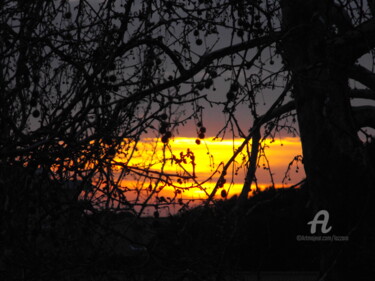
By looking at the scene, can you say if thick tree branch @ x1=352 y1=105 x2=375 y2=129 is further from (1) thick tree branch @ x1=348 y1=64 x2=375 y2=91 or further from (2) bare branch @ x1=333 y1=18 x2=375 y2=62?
(2) bare branch @ x1=333 y1=18 x2=375 y2=62

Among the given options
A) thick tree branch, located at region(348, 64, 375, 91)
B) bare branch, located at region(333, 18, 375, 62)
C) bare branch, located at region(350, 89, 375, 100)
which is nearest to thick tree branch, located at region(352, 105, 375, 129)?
thick tree branch, located at region(348, 64, 375, 91)

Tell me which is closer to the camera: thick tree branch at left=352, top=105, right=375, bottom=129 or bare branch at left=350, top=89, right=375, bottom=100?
thick tree branch at left=352, top=105, right=375, bottom=129

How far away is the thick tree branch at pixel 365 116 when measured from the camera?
24.4 feet

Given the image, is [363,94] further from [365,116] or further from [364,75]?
[365,116]

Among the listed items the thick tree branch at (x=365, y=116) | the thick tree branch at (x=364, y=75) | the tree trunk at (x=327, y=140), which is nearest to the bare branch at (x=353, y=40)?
the tree trunk at (x=327, y=140)

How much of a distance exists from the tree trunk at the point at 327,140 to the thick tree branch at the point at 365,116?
4.07 ft

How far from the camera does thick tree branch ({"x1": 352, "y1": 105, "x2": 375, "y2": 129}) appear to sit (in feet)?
24.4

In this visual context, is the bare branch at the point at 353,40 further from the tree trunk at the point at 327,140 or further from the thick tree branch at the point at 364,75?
the thick tree branch at the point at 364,75

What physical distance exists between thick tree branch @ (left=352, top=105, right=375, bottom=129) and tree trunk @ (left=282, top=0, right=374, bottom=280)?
1241 millimetres

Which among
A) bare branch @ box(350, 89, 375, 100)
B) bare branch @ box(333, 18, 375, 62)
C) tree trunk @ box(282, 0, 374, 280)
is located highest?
bare branch @ box(350, 89, 375, 100)

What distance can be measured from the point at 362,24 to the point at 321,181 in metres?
1.85

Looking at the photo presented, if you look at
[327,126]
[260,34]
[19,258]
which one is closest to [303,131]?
[327,126]

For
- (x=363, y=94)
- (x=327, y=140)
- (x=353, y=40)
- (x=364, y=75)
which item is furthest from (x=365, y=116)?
(x=353, y=40)

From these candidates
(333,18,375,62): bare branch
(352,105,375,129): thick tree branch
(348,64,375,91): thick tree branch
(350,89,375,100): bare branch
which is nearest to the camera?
(333,18,375,62): bare branch
